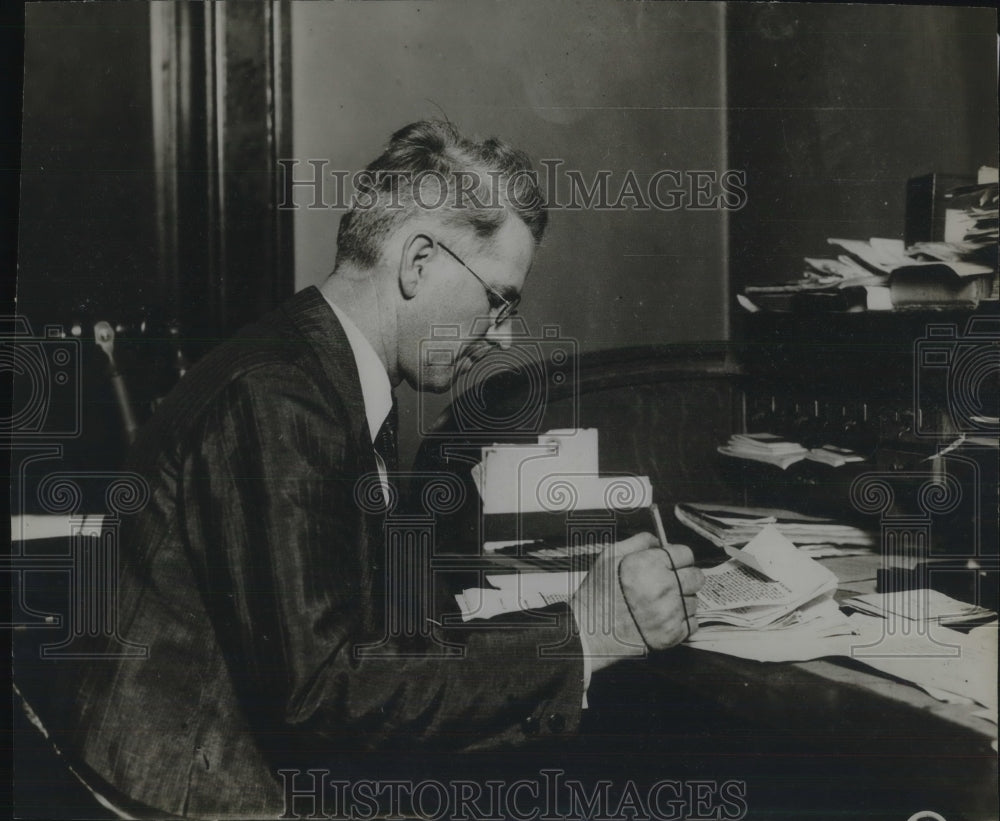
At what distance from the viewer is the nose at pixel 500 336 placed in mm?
1870

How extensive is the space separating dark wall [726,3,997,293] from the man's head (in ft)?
1.70

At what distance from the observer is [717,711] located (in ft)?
6.05

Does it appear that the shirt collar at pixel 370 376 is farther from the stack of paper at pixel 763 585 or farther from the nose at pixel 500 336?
the stack of paper at pixel 763 585

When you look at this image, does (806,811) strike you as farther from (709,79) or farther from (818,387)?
(709,79)

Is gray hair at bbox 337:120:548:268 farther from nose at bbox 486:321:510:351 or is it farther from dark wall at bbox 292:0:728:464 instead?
nose at bbox 486:321:510:351

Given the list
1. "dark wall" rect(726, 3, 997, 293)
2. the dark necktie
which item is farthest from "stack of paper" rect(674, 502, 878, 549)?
the dark necktie

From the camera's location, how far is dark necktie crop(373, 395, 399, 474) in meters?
1.84

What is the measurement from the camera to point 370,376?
5.91 ft

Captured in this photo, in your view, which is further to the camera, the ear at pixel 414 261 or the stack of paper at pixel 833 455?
the stack of paper at pixel 833 455

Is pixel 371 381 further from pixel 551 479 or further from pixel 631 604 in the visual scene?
pixel 631 604

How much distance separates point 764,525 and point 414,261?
3.22 ft

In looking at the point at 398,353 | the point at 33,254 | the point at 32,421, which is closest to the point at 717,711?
the point at 398,353

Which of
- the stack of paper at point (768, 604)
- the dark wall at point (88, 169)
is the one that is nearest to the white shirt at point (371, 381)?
the dark wall at point (88, 169)

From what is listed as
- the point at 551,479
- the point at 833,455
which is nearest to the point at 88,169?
the point at 551,479
